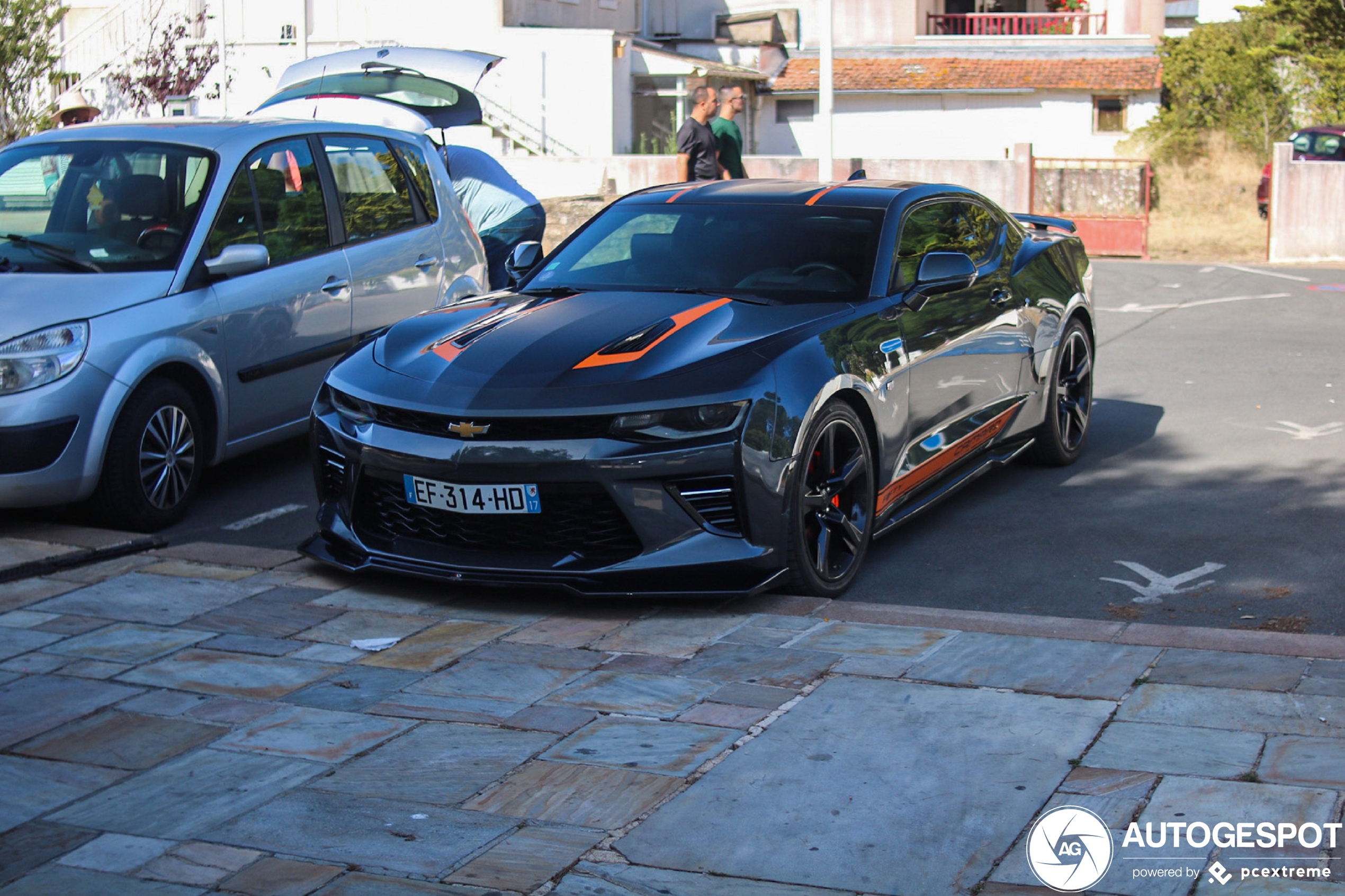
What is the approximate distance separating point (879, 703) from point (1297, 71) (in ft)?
106

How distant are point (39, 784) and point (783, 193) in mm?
4034

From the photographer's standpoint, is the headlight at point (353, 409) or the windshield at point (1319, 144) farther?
the windshield at point (1319, 144)

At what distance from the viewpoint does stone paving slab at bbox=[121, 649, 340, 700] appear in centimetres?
436

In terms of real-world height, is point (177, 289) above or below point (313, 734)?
above

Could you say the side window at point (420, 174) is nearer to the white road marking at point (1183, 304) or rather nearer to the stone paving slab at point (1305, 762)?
the stone paving slab at point (1305, 762)

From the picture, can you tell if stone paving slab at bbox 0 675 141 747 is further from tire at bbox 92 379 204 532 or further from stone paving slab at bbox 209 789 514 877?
tire at bbox 92 379 204 532

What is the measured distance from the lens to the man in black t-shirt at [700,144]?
1217 centimetres

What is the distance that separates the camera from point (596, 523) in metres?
5.08

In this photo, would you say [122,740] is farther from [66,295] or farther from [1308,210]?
[1308,210]

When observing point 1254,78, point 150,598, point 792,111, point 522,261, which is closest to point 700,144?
point 522,261

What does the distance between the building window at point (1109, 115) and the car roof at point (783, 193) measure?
3338 centimetres

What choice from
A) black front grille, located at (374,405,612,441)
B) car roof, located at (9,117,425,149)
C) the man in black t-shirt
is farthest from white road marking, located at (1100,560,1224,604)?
the man in black t-shirt

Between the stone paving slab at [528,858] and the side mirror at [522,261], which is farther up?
the side mirror at [522,261]

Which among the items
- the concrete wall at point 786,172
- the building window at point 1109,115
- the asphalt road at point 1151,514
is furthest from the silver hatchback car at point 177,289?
the building window at point 1109,115
